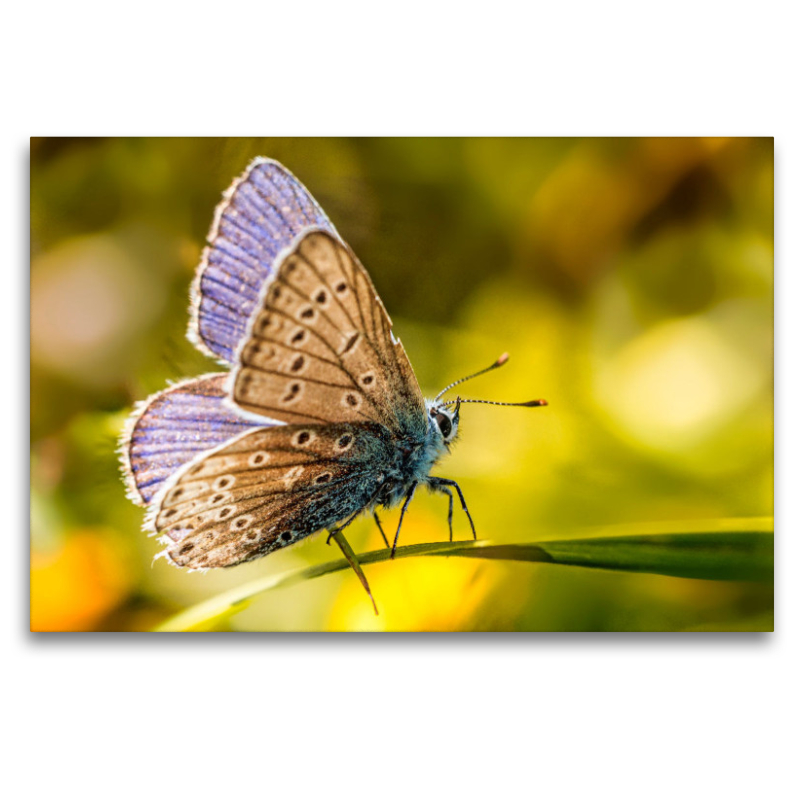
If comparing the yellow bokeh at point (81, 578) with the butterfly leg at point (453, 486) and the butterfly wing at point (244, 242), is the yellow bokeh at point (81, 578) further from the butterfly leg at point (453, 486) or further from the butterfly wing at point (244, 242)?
the butterfly leg at point (453, 486)

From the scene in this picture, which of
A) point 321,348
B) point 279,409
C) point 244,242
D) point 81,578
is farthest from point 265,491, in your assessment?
point 81,578

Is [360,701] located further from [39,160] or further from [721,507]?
[39,160]

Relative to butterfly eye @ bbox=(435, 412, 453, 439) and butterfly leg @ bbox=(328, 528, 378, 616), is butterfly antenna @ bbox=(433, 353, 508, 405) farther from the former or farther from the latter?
butterfly leg @ bbox=(328, 528, 378, 616)

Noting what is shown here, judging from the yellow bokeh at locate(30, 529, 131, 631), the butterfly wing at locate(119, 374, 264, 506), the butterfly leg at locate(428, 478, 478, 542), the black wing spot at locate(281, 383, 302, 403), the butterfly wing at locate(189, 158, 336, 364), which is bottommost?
the yellow bokeh at locate(30, 529, 131, 631)

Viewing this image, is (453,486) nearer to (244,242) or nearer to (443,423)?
(443,423)

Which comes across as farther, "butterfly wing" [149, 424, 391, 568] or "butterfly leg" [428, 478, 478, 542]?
"butterfly leg" [428, 478, 478, 542]

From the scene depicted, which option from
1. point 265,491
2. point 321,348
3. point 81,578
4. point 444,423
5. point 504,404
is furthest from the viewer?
point 81,578

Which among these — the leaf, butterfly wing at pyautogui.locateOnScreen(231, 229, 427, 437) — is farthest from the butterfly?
the leaf
